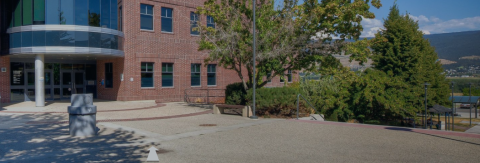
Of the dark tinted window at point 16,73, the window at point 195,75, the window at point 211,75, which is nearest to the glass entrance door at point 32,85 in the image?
the dark tinted window at point 16,73

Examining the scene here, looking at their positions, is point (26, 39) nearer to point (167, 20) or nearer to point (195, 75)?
point (167, 20)

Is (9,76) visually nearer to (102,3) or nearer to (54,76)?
(54,76)

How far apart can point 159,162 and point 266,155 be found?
232 centimetres

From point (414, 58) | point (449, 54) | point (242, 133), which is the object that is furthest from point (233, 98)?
point (449, 54)

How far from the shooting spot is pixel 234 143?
954 centimetres

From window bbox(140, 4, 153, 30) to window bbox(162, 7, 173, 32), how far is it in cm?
96

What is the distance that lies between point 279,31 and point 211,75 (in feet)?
41.2

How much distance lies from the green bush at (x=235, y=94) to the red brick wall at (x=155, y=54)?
3.34 metres

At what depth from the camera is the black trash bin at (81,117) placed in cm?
1030

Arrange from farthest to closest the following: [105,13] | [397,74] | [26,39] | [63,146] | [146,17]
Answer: [397,74], [146,17], [105,13], [26,39], [63,146]

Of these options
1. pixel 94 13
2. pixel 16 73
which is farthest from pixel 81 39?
pixel 16 73

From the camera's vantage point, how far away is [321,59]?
57.8 feet

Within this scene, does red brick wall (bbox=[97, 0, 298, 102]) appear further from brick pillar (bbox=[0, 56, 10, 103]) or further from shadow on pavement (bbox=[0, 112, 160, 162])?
shadow on pavement (bbox=[0, 112, 160, 162])

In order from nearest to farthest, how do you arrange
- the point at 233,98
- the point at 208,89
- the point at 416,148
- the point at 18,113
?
the point at 416,148 → the point at 18,113 → the point at 233,98 → the point at 208,89
